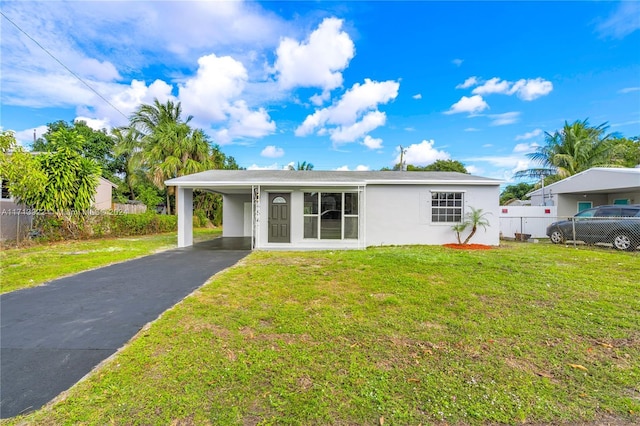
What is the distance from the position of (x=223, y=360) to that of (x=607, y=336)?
185 inches

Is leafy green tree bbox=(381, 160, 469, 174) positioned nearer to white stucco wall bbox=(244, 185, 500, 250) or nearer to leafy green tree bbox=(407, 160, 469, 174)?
leafy green tree bbox=(407, 160, 469, 174)

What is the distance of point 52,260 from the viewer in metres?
8.13

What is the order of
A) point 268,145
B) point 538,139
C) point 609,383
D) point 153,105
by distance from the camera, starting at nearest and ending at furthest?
point 609,383
point 153,105
point 538,139
point 268,145

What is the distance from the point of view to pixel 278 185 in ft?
35.1

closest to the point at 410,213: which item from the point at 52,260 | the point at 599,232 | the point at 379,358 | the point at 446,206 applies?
the point at 446,206

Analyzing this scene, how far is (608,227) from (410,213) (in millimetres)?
6982

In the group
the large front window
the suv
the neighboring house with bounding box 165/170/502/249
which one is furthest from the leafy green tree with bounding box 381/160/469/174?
the large front window

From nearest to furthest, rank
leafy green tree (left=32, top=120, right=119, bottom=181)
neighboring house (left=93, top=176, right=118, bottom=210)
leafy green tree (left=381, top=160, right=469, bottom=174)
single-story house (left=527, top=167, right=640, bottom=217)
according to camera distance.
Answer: single-story house (left=527, top=167, right=640, bottom=217) → neighboring house (left=93, top=176, right=118, bottom=210) → leafy green tree (left=32, top=120, right=119, bottom=181) → leafy green tree (left=381, top=160, right=469, bottom=174)

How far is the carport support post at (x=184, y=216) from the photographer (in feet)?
37.1

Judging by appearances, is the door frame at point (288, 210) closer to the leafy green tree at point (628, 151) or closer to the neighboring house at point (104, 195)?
the neighboring house at point (104, 195)

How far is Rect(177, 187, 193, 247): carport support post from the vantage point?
1131 cm

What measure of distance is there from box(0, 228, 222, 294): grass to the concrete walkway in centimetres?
62

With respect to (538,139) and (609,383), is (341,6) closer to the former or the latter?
(609,383)

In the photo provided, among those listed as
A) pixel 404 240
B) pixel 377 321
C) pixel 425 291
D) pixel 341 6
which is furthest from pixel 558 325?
pixel 341 6
